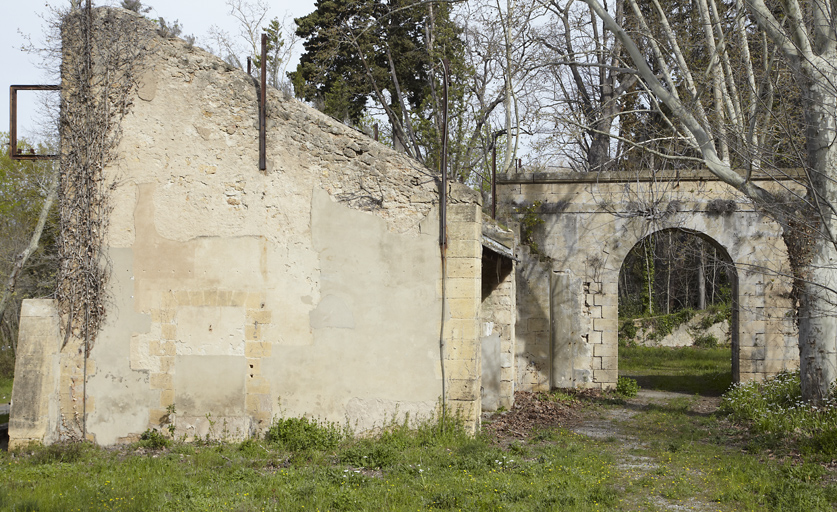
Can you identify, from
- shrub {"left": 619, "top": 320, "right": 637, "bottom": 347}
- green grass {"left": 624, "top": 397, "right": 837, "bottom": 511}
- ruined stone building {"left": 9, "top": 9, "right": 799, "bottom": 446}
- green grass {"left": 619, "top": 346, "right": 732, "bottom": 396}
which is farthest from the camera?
shrub {"left": 619, "top": 320, "right": 637, "bottom": 347}

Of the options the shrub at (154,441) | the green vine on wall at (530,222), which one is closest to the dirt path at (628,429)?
the green vine on wall at (530,222)

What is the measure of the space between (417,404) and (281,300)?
1932 millimetres

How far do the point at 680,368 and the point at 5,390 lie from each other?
17.1 m

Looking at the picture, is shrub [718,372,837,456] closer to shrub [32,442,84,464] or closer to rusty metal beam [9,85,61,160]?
shrub [32,442,84,464]

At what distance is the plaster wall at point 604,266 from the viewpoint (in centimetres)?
1265

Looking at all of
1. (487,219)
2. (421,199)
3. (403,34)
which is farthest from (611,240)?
(403,34)

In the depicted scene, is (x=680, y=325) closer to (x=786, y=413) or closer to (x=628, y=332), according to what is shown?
(x=628, y=332)

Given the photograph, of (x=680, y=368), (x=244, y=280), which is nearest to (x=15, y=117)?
(x=244, y=280)

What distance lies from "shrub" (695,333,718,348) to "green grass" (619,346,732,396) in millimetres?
271

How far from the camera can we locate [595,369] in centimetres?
1284

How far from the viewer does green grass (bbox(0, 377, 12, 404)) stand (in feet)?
51.3

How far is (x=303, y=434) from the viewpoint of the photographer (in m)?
7.43

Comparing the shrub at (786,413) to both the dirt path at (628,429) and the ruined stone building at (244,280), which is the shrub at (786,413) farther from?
the ruined stone building at (244,280)

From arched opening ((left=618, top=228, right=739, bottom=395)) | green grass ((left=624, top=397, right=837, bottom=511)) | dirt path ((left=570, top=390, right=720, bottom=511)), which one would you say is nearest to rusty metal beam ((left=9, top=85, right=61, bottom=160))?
dirt path ((left=570, top=390, right=720, bottom=511))
